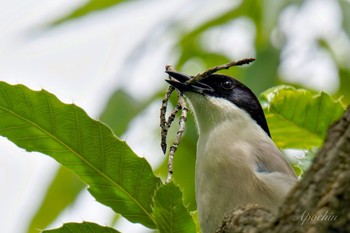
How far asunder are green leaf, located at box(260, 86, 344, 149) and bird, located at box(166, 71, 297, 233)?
116 mm

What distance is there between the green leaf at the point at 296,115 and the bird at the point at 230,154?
0.38ft

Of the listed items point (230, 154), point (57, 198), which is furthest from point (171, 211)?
point (57, 198)

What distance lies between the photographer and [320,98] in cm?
484

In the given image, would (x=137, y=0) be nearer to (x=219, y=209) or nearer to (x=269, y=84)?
(x=269, y=84)

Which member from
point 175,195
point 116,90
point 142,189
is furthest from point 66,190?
point 175,195

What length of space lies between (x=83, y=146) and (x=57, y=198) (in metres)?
2.57

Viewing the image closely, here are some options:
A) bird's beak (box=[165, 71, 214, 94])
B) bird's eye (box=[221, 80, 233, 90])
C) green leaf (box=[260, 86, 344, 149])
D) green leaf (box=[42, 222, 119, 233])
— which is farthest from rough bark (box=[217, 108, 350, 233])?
bird's eye (box=[221, 80, 233, 90])

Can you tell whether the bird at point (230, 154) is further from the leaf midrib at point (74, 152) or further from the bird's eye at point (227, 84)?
the leaf midrib at point (74, 152)

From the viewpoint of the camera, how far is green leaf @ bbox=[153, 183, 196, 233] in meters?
3.36

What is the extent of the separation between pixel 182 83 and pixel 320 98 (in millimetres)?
800

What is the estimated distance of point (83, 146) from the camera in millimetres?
3883

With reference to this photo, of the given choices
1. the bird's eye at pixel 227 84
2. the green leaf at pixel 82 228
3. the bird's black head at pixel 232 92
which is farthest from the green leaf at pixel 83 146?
the bird's eye at pixel 227 84

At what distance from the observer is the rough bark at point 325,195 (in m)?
2.36

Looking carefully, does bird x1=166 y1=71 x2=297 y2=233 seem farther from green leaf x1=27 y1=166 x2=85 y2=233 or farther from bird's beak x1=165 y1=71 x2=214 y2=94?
green leaf x1=27 y1=166 x2=85 y2=233
